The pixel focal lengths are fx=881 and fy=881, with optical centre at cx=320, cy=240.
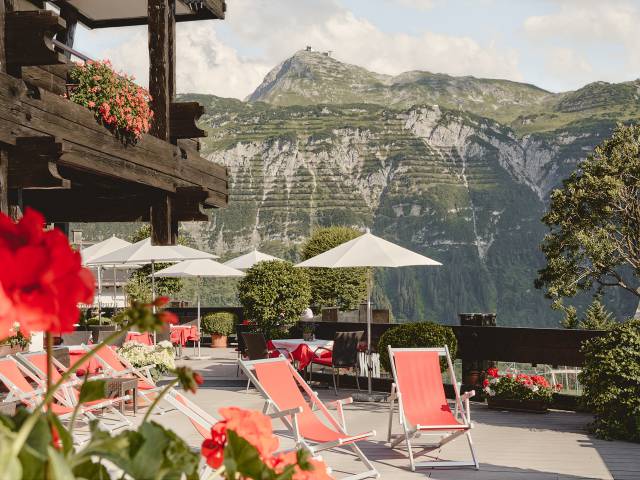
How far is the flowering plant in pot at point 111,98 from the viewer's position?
7.26m

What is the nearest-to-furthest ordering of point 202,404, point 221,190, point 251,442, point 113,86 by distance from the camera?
point 251,442, point 113,86, point 221,190, point 202,404

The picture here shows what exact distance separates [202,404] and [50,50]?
5.29 m

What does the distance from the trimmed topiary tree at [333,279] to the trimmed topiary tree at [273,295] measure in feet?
52.2

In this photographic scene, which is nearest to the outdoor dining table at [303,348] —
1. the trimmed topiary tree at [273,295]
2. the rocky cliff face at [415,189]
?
the trimmed topiary tree at [273,295]

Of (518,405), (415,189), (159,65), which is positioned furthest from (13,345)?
(415,189)

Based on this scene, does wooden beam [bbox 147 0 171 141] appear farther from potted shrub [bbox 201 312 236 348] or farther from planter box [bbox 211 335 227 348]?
planter box [bbox 211 335 227 348]

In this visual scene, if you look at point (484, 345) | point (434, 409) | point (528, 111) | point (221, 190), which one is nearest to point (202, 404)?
point (221, 190)

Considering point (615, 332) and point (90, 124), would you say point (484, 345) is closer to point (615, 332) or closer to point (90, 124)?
point (615, 332)

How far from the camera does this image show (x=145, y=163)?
310 inches

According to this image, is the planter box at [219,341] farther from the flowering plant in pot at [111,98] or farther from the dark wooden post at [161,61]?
the flowering plant in pot at [111,98]

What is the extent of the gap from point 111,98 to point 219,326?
14046mm

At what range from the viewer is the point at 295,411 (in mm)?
5453

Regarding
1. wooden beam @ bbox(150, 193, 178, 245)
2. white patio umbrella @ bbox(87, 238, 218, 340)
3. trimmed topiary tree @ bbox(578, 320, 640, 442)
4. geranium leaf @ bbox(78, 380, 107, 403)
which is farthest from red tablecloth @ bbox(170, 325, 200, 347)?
geranium leaf @ bbox(78, 380, 107, 403)

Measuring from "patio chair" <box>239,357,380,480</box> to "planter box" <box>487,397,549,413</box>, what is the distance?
3.86m
